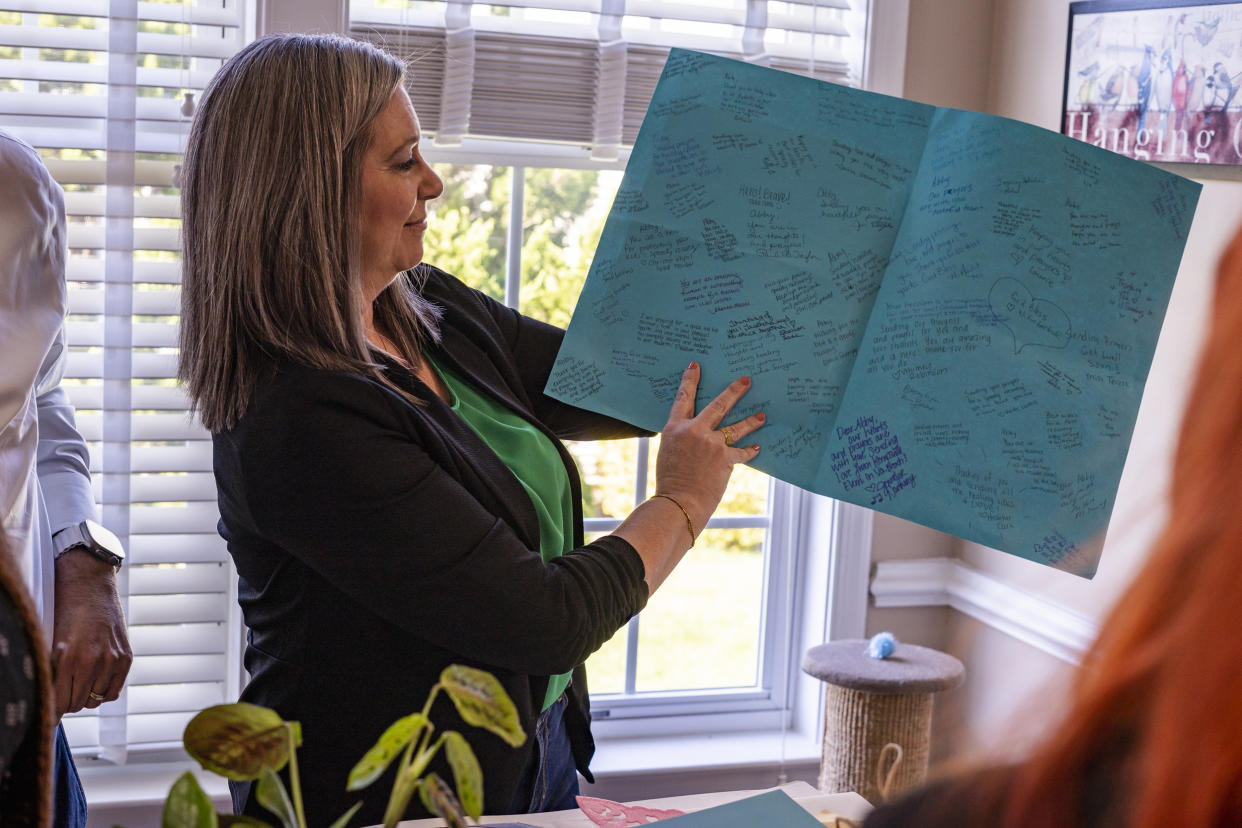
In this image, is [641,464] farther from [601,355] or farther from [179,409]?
[601,355]

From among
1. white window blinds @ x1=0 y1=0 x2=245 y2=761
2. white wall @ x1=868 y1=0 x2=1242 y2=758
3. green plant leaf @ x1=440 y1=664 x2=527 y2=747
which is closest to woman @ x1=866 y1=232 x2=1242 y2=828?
green plant leaf @ x1=440 y1=664 x2=527 y2=747

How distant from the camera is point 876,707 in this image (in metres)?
2.25

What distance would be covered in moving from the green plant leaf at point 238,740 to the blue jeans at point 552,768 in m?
0.78

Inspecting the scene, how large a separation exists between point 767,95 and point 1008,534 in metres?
0.60

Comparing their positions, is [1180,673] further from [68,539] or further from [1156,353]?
[1156,353]

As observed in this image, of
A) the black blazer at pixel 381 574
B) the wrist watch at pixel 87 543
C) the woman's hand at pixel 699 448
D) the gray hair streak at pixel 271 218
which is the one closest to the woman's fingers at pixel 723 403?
the woman's hand at pixel 699 448

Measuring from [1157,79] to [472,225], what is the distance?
4.44 ft

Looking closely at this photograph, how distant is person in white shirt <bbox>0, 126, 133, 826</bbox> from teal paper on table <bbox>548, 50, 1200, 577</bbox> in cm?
61

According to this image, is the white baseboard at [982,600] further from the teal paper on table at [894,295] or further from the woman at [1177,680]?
the woman at [1177,680]

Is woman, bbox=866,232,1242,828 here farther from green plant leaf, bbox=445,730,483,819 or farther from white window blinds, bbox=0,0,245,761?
white window blinds, bbox=0,0,245,761

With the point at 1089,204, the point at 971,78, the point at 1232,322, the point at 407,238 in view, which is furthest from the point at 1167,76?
the point at 1232,322

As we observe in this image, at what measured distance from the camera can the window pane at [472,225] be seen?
2340 mm

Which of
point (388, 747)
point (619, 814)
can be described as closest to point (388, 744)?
point (388, 747)

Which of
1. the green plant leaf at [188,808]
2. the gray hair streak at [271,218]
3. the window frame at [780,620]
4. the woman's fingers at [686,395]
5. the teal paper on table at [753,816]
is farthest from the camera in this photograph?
the window frame at [780,620]
